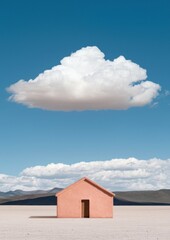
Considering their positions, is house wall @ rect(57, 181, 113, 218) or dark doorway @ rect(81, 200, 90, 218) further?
dark doorway @ rect(81, 200, 90, 218)

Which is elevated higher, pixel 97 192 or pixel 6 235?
pixel 97 192

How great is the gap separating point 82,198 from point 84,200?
0.38m

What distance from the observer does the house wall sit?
142 feet

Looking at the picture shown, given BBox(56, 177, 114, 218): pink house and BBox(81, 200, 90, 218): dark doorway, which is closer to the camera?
BBox(56, 177, 114, 218): pink house

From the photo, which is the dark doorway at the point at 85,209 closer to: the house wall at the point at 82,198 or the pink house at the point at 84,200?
the pink house at the point at 84,200

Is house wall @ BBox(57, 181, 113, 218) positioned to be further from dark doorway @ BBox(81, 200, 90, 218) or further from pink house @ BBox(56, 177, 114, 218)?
dark doorway @ BBox(81, 200, 90, 218)

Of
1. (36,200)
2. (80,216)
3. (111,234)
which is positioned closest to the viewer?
(111,234)

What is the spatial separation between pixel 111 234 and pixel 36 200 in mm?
161570

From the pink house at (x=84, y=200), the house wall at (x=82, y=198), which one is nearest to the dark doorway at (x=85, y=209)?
the pink house at (x=84, y=200)

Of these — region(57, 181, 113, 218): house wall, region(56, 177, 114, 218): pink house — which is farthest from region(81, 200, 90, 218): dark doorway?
region(57, 181, 113, 218): house wall

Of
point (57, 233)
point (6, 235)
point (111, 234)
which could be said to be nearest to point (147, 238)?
point (111, 234)

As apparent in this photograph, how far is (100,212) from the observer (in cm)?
4347

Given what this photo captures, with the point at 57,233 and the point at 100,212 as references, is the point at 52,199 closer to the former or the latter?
the point at 100,212

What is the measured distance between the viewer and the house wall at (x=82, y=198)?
43.4 meters
